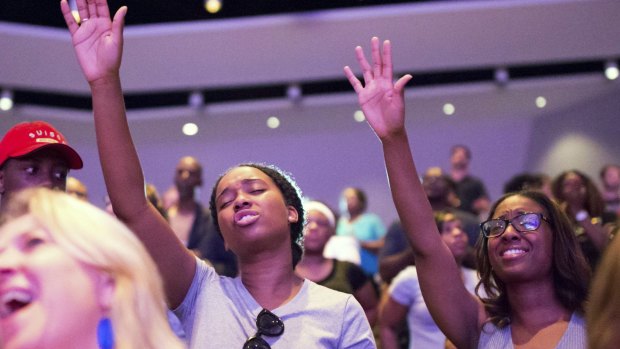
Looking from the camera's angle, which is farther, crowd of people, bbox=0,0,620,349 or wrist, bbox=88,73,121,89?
wrist, bbox=88,73,121,89

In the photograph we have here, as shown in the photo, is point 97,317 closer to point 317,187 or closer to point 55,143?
point 55,143

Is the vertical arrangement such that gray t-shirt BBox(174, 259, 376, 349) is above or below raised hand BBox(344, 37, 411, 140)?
below

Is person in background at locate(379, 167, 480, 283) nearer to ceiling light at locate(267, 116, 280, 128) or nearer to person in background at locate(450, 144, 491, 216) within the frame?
person in background at locate(450, 144, 491, 216)

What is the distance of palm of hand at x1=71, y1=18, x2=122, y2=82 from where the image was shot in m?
2.60

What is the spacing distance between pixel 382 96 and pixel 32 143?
1.28 m

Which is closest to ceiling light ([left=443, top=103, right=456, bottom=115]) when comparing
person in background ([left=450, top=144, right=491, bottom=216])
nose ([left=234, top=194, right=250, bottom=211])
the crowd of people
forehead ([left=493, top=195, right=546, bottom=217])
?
person in background ([left=450, top=144, right=491, bottom=216])

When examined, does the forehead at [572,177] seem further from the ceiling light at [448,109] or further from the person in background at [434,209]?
the ceiling light at [448,109]

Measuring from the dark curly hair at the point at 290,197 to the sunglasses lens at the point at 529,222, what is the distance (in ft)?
→ 2.50

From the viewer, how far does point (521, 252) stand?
2.98 metres

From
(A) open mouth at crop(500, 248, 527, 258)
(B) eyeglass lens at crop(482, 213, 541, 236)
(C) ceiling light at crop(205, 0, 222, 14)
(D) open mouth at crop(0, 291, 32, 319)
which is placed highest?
(C) ceiling light at crop(205, 0, 222, 14)

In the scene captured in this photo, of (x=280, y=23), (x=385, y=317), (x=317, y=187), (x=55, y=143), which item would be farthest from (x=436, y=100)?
(x=55, y=143)

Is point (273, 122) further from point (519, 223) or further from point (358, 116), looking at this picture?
point (519, 223)

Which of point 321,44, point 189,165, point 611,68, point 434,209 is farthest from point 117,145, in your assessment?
point 611,68

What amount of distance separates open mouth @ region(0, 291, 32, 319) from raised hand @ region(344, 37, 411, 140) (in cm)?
141
